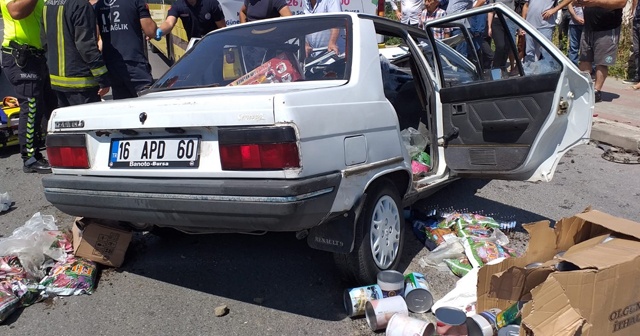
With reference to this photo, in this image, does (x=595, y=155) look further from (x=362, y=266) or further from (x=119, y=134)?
(x=119, y=134)

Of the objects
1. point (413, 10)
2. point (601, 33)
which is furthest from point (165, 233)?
point (601, 33)

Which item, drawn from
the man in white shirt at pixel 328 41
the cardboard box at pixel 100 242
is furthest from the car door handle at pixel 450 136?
the cardboard box at pixel 100 242

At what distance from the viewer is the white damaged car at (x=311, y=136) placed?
2.62 metres

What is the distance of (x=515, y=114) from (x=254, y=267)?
2143 mm

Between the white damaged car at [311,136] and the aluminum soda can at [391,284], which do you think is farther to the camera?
the aluminum soda can at [391,284]

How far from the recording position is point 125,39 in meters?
5.44

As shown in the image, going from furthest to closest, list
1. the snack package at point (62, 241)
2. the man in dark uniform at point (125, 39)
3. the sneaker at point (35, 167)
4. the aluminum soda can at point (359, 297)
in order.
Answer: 1. the sneaker at point (35, 167)
2. the man in dark uniform at point (125, 39)
3. the snack package at point (62, 241)
4. the aluminum soda can at point (359, 297)

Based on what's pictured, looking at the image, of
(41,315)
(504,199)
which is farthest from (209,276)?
(504,199)

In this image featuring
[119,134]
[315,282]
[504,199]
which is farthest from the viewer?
[504,199]

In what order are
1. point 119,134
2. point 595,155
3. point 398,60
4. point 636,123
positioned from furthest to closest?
point 636,123
point 595,155
point 398,60
point 119,134

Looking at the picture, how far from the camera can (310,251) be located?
12.9 ft

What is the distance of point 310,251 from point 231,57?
1.47m

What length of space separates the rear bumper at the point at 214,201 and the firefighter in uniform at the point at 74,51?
2387 mm

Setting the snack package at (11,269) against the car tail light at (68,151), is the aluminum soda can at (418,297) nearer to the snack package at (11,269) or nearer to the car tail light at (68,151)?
the car tail light at (68,151)
